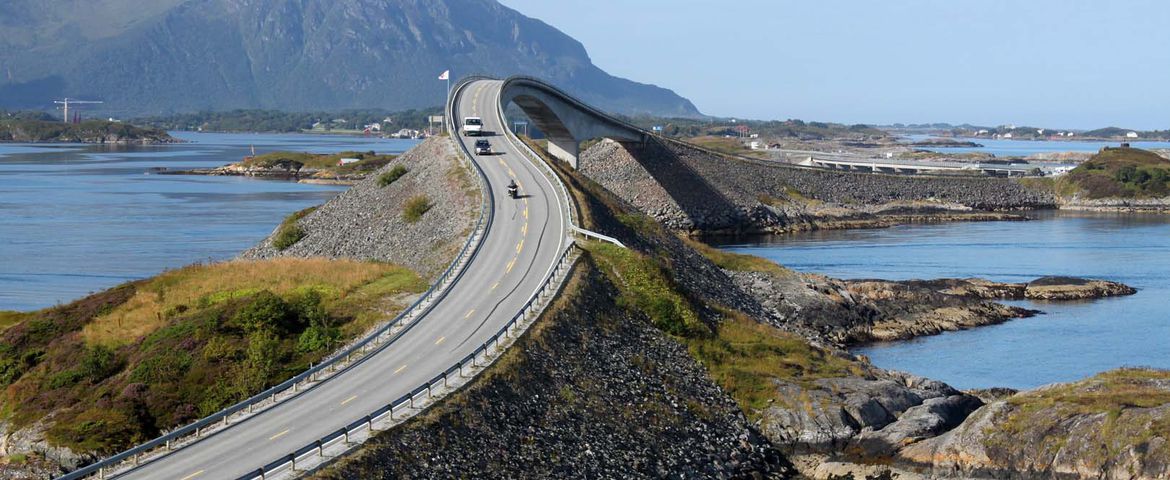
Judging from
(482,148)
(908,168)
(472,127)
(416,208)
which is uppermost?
(472,127)

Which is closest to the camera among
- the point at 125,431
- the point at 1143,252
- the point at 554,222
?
the point at 125,431

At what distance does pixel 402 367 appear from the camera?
131 feet

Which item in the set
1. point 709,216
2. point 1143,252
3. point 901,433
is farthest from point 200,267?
point 1143,252

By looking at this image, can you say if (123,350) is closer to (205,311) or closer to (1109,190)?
(205,311)

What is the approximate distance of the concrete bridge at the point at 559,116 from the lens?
384 feet

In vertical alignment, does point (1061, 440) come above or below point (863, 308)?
above

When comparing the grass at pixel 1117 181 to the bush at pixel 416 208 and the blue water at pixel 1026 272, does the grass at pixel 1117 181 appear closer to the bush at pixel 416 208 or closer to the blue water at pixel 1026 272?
the blue water at pixel 1026 272

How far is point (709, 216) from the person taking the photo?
422 feet

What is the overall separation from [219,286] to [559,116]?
6974 centimetres

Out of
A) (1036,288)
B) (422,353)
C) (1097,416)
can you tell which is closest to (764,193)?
(1036,288)

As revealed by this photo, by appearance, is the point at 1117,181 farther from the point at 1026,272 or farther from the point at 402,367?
the point at 402,367

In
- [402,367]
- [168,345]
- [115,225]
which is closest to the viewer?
[402,367]

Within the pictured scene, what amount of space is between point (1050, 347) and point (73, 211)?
98.4 meters

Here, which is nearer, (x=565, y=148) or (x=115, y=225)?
(x=115, y=225)
